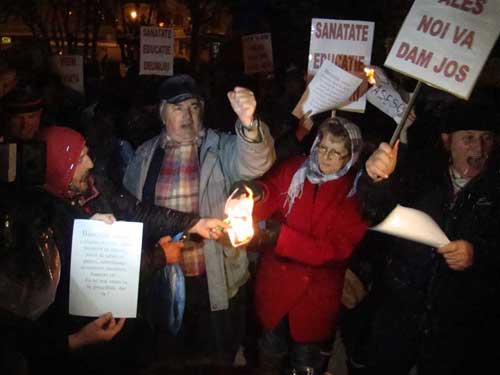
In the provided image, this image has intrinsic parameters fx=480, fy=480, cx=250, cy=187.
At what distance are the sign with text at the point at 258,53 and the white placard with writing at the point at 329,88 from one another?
10.6 ft

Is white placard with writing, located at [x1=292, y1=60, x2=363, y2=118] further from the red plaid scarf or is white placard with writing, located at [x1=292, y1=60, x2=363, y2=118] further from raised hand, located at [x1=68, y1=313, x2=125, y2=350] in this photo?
raised hand, located at [x1=68, y1=313, x2=125, y2=350]

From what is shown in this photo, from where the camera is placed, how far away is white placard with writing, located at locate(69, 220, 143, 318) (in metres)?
2.41

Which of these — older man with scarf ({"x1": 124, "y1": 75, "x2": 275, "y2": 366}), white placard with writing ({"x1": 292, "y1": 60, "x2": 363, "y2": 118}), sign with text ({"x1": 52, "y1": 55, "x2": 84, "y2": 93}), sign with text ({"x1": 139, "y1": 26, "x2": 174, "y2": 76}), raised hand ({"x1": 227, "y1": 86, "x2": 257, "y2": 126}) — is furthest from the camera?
sign with text ({"x1": 139, "y1": 26, "x2": 174, "y2": 76})

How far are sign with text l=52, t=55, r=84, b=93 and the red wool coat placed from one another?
4301 mm

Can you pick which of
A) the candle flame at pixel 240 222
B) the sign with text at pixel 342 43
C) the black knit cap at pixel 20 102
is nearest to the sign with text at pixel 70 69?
the black knit cap at pixel 20 102

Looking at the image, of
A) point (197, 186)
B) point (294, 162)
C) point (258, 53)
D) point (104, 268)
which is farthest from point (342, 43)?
point (104, 268)

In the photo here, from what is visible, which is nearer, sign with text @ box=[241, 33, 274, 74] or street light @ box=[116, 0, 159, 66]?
sign with text @ box=[241, 33, 274, 74]

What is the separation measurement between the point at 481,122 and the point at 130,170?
2.39 m

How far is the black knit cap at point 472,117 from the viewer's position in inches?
123

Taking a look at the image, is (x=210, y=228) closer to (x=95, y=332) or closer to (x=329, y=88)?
(x=95, y=332)

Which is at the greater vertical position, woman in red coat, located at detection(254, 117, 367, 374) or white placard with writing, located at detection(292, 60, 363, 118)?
white placard with writing, located at detection(292, 60, 363, 118)

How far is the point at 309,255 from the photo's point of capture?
309cm

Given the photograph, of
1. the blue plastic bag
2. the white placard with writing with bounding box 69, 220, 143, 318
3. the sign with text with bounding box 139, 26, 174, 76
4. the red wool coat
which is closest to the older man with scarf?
the blue plastic bag

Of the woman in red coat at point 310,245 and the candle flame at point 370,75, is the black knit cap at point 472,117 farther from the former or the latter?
the candle flame at point 370,75
